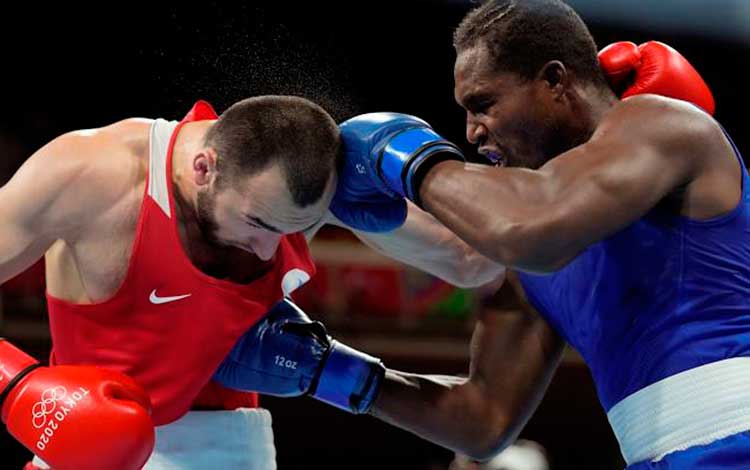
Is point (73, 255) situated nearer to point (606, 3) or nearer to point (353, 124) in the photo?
point (353, 124)

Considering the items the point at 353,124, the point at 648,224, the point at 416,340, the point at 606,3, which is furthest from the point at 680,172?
the point at 606,3

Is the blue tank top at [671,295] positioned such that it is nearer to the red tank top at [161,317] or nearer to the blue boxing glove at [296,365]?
the blue boxing glove at [296,365]

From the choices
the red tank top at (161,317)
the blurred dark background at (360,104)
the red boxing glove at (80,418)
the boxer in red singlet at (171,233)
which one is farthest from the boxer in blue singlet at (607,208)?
the blurred dark background at (360,104)


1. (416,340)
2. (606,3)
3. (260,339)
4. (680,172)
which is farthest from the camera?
(606,3)

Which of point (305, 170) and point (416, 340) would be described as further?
point (416, 340)

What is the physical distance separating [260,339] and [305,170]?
524mm

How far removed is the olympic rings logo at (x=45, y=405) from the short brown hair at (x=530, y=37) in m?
1.18

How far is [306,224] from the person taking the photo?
2643mm

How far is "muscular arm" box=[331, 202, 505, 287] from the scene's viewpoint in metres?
2.98

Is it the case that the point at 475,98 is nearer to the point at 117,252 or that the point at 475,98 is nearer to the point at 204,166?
the point at 204,166

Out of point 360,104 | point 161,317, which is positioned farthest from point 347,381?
point 360,104

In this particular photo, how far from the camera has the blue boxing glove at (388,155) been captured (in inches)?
88.1

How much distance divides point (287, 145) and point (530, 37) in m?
0.59

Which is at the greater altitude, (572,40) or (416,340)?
(572,40)
